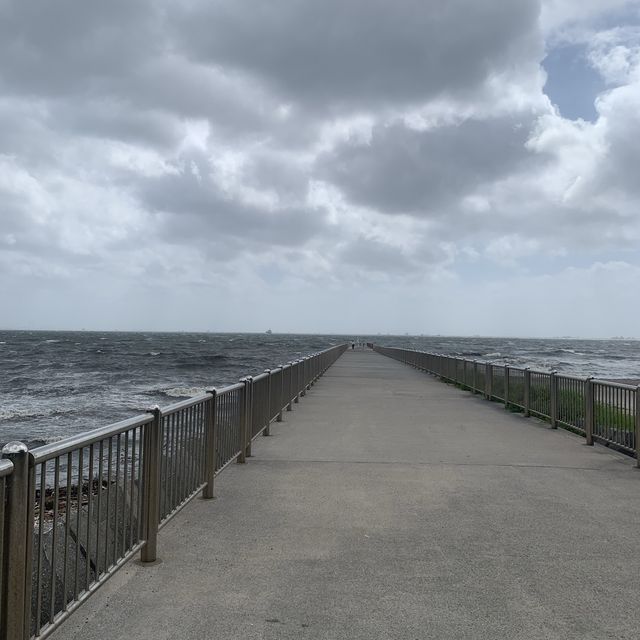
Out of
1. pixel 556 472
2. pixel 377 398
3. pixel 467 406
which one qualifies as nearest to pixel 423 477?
pixel 556 472

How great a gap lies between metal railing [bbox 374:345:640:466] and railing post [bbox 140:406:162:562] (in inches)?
262

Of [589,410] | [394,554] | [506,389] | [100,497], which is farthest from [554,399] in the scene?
[100,497]

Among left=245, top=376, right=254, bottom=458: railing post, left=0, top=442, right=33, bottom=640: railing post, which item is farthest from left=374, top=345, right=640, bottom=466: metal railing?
left=0, top=442, right=33, bottom=640: railing post

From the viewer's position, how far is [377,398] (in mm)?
17172

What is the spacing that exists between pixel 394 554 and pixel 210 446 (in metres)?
2.26

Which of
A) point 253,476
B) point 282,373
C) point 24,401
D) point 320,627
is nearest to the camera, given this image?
point 320,627

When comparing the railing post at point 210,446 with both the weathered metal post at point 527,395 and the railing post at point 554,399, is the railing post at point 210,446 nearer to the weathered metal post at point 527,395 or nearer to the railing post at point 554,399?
the railing post at point 554,399

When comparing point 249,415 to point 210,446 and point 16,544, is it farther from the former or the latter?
point 16,544

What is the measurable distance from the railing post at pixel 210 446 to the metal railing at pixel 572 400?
5711 millimetres

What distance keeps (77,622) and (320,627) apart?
1447mm

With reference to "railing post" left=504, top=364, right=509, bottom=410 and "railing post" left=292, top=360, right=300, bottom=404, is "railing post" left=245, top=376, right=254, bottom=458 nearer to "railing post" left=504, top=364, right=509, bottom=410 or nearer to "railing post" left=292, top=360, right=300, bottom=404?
"railing post" left=292, top=360, right=300, bottom=404

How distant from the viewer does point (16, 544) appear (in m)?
2.94

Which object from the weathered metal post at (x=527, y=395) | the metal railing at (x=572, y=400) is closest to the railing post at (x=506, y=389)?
the metal railing at (x=572, y=400)

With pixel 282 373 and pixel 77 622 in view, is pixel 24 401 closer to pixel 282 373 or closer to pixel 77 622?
pixel 282 373
